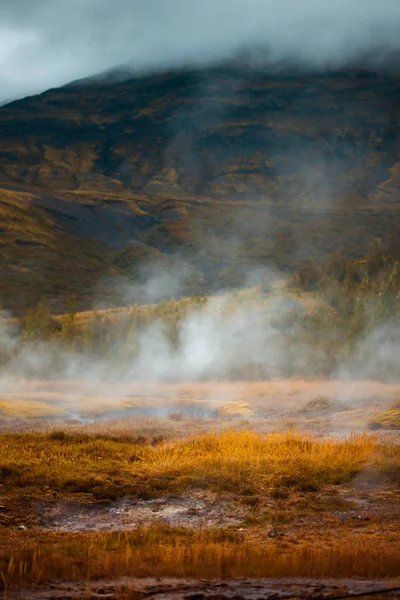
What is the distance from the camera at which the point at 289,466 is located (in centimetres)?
2003

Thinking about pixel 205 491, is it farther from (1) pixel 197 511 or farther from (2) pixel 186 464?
(2) pixel 186 464


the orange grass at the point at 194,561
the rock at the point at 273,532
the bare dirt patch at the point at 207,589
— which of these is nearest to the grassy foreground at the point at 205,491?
the orange grass at the point at 194,561

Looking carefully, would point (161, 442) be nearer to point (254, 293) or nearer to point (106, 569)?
point (106, 569)

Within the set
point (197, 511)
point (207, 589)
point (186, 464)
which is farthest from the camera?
point (186, 464)

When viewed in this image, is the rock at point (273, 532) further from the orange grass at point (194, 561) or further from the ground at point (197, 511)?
the orange grass at point (194, 561)

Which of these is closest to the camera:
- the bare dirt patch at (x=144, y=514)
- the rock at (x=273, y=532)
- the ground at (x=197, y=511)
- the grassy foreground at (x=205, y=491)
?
the ground at (x=197, y=511)

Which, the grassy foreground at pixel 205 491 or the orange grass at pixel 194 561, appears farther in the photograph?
the grassy foreground at pixel 205 491

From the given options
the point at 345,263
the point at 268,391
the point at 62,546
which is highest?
the point at 345,263

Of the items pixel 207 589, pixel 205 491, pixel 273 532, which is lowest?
pixel 205 491

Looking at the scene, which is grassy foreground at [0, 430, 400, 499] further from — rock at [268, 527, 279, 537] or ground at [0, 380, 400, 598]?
rock at [268, 527, 279, 537]

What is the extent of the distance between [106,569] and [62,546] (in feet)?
5.84

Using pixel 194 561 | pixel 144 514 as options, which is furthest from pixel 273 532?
pixel 144 514

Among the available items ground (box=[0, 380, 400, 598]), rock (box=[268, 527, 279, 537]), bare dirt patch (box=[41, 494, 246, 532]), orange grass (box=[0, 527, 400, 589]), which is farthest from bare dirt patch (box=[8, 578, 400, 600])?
bare dirt patch (box=[41, 494, 246, 532])

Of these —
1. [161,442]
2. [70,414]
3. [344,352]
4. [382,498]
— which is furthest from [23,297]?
[382,498]
